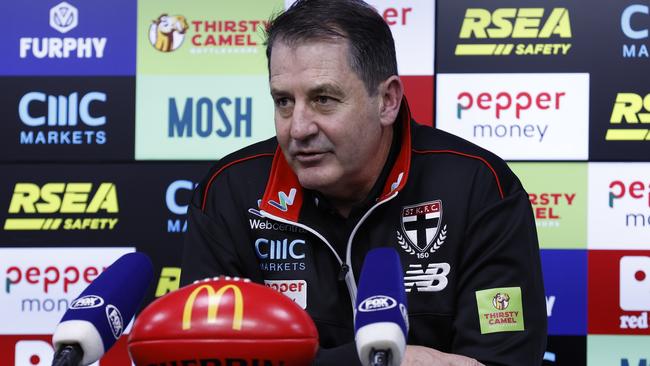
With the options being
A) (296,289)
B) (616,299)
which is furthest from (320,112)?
(616,299)

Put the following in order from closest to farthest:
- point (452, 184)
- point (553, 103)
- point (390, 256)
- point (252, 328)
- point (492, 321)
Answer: point (252, 328) < point (390, 256) < point (492, 321) < point (452, 184) < point (553, 103)

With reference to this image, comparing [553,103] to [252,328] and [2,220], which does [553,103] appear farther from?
[252,328]

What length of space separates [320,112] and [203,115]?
945mm

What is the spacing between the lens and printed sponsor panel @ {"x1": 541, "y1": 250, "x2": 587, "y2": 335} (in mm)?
2188

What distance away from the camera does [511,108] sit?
220cm

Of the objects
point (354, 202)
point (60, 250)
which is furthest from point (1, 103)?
point (354, 202)

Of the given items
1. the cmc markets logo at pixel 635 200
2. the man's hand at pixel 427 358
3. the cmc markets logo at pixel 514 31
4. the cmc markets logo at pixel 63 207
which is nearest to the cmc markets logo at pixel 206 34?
the cmc markets logo at pixel 63 207

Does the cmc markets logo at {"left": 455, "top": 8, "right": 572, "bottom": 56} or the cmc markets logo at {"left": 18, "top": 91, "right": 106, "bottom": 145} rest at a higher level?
the cmc markets logo at {"left": 455, "top": 8, "right": 572, "bottom": 56}

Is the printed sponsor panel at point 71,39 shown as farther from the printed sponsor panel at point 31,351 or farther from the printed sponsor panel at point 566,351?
the printed sponsor panel at point 566,351

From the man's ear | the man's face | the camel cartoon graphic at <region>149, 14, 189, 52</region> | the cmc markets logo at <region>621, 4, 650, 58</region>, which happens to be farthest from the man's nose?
the cmc markets logo at <region>621, 4, 650, 58</region>

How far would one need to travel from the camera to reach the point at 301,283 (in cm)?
147

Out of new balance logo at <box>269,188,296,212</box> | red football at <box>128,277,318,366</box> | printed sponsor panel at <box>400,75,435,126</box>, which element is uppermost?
printed sponsor panel at <box>400,75,435,126</box>

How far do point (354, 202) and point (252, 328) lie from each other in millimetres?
766

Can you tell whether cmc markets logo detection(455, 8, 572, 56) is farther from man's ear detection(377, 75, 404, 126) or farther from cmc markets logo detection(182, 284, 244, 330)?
cmc markets logo detection(182, 284, 244, 330)
